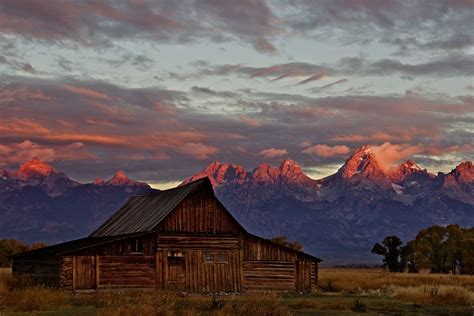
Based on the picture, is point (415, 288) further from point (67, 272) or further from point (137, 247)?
point (67, 272)

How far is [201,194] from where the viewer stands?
55.3 m

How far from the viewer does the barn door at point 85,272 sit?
49.3 metres

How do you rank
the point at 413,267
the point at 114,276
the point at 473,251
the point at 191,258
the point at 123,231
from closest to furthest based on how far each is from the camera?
the point at 114,276 → the point at 191,258 → the point at 123,231 → the point at 473,251 → the point at 413,267

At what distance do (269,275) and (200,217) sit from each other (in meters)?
6.85

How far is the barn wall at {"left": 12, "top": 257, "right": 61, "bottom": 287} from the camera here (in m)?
49.6

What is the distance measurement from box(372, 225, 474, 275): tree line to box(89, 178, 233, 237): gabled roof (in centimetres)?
4419

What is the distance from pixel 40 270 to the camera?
5222 cm

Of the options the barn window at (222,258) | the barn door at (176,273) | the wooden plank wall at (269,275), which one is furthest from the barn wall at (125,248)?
the wooden plank wall at (269,275)

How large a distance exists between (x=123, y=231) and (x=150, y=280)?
783 cm

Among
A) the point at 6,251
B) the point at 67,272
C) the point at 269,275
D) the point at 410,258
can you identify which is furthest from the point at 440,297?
the point at 6,251

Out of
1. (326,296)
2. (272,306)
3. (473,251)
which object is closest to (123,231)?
(326,296)

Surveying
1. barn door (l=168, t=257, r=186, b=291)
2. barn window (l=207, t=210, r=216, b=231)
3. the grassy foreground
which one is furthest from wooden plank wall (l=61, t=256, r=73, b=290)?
barn window (l=207, t=210, r=216, b=231)

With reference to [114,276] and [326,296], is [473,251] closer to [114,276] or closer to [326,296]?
[326,296]

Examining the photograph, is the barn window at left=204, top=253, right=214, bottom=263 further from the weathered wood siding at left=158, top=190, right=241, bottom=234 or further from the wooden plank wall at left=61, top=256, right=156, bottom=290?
the wooden plank wall at left=61, top=256, right=156, bottom=290
